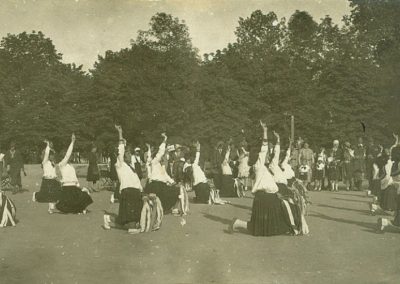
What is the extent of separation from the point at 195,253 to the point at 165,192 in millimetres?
6000

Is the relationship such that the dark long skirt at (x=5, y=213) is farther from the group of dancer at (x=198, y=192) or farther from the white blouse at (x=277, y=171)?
the white blouse at (x=277, y=171)

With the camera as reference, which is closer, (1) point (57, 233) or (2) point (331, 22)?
(1) point (57, 233)

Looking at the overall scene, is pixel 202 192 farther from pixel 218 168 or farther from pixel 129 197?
pixel 129 197

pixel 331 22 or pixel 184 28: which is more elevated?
pixel 331 22

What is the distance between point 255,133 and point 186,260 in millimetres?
35398

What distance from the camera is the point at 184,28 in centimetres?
4100

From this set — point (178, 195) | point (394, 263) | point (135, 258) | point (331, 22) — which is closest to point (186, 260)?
point (135, 258)

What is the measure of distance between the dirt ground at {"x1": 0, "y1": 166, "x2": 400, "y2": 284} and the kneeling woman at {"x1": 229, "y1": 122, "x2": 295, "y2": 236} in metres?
0.33

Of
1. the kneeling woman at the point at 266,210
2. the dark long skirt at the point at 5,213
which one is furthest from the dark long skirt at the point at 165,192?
the kneeling woman at the point at 266,210

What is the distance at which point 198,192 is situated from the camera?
68.6 feet

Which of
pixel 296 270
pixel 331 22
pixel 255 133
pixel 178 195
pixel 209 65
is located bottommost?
pixel 296 270

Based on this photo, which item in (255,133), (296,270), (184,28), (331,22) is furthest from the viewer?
(331,22)

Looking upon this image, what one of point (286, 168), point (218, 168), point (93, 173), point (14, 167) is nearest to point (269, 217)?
point (286, 168)

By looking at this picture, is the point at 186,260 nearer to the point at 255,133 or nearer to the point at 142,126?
the point at 142,126
